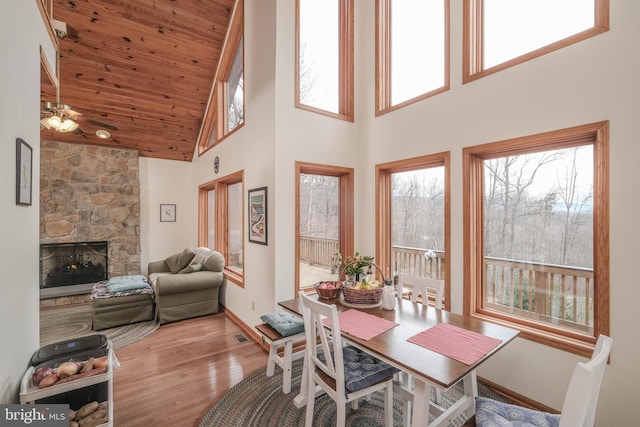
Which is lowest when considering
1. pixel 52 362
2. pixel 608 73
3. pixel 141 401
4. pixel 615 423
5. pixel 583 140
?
pixel 141 401

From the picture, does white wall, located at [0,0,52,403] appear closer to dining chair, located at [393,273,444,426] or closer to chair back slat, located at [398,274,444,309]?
dining chair, located at [393,273,444,426]

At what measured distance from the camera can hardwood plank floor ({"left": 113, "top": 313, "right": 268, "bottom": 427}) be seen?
2240 millimetres

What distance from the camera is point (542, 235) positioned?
7.69ft

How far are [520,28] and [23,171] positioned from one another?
12.1ft

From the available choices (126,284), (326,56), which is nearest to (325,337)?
(326,56)

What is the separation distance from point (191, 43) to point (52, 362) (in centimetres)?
433

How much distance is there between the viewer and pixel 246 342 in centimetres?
342

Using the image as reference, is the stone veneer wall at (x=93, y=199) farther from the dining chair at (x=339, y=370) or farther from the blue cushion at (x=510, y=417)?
the blue cushion at (x=510, y=417)

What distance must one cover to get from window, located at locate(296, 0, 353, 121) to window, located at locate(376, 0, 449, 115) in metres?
0.40

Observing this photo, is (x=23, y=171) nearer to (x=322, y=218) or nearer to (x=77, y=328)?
(x=322, y=218)

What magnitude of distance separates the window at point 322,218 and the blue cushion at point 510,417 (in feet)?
6.75

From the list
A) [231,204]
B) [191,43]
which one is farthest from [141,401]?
[191,43]

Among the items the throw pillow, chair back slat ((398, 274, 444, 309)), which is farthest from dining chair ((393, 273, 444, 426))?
the throw pillow

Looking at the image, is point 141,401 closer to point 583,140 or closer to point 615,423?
point 615,423
